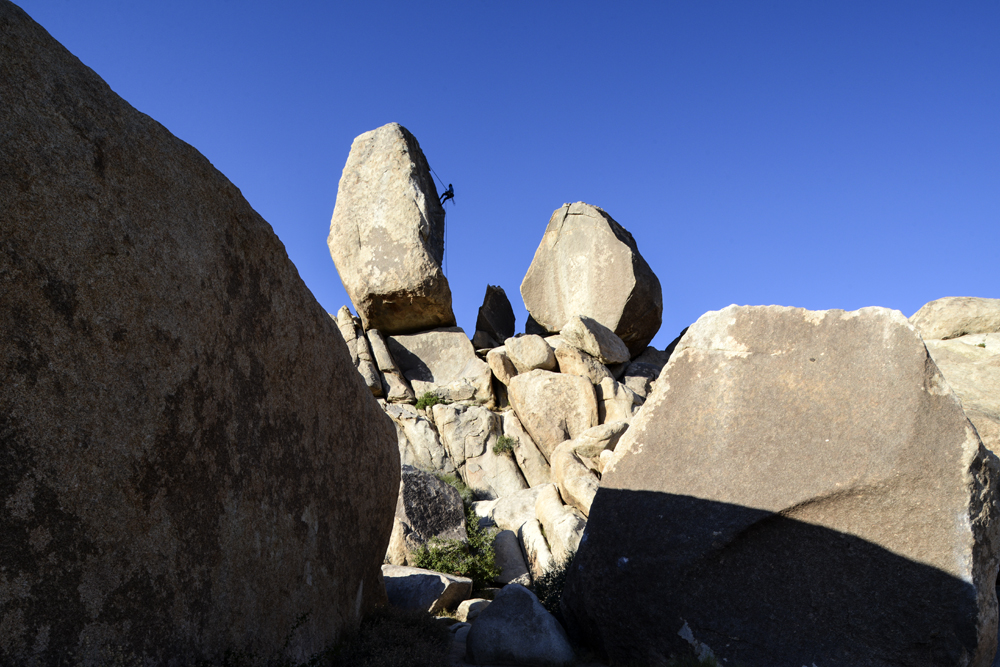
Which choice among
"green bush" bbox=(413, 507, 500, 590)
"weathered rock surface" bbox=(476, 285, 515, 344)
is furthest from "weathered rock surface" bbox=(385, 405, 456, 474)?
"weathered rock surface" bbox=(476, 285, 515, 344)

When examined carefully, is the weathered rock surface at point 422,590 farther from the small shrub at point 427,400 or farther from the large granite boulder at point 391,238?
the large granite boulder at point 391,238

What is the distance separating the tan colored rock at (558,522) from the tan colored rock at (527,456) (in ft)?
8.91

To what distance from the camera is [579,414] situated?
43.2ft

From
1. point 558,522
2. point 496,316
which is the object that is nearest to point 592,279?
point 496,316

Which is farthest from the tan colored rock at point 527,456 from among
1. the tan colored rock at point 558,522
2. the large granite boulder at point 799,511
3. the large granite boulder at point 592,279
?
the large granite boulder at point 799,511

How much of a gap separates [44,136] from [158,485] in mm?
1384

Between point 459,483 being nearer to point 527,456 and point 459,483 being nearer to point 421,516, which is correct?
point 527,456

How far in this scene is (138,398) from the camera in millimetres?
2678

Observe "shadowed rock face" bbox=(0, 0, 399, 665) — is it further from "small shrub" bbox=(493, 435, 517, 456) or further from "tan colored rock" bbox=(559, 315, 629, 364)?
"tan colored rock" bbox=(559, 315, 629, 364)

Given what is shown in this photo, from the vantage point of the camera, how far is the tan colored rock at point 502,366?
1421 centimetres

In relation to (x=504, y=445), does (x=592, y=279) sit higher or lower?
higher

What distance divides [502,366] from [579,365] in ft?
5.30

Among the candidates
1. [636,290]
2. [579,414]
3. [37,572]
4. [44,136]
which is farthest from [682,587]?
[636,290]

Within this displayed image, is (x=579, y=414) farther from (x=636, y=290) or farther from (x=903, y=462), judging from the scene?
(x=903, y=462)
